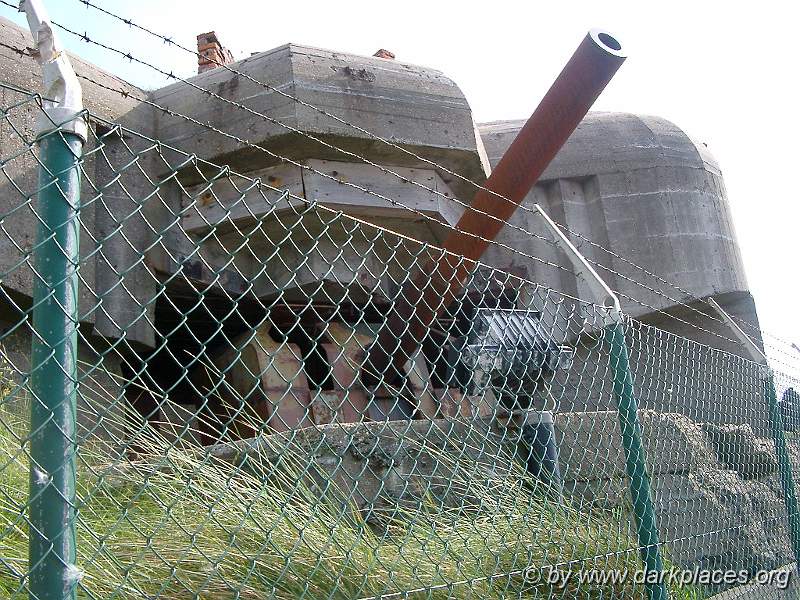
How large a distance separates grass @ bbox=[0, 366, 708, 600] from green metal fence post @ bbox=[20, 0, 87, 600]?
0.52 metres

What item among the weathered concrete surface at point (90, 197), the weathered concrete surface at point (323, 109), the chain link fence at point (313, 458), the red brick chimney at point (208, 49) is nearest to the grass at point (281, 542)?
the chain link fence at point (313, 458)

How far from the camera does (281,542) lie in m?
2.25

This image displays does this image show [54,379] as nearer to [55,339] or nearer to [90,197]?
[55,339]

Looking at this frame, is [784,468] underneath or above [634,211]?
above

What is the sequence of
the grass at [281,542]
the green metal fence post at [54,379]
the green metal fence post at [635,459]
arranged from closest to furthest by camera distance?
the green metal fence post at [54,379] → the grass at [281,542] → the green metal fence post at [635,459]

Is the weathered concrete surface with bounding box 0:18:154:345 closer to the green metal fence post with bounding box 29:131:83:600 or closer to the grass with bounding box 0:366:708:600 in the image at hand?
the grass with bounding box 0:366:708:600

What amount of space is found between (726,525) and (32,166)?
14.0ft

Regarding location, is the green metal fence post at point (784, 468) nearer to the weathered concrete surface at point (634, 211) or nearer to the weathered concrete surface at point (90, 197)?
the weathered concrete surface at point (90, 197)

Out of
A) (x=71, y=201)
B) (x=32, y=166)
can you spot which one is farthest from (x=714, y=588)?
(x=32, y=166)

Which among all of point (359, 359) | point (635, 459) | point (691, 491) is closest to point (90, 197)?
point (359, 359)

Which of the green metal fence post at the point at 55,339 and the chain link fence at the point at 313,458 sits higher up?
the green metal fence post at the point at 55,339

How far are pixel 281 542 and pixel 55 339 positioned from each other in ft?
3.87

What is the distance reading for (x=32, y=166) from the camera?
15.4 feet

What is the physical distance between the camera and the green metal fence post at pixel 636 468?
249cm
